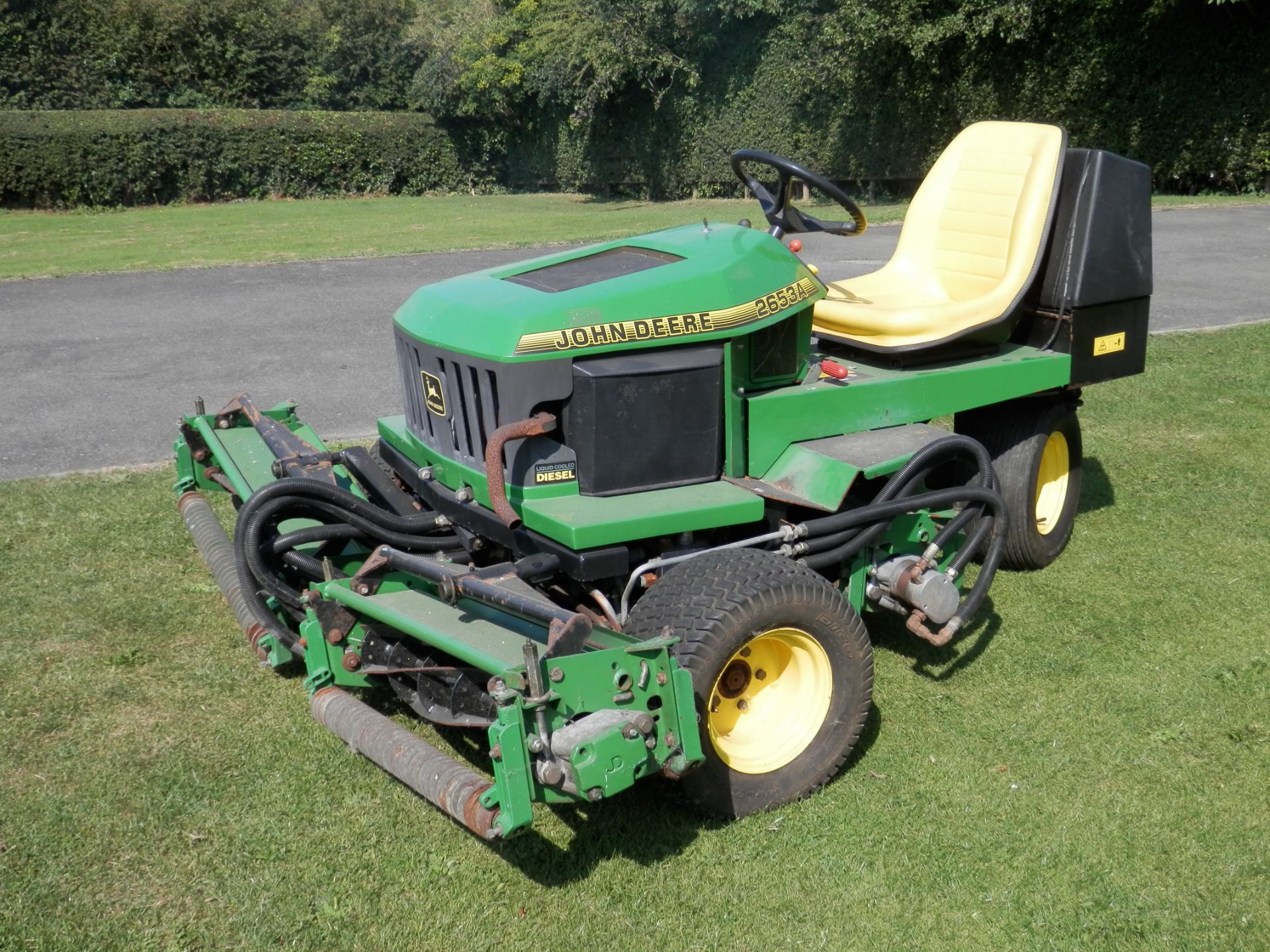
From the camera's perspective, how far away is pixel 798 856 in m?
3.17

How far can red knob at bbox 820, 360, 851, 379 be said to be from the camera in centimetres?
409

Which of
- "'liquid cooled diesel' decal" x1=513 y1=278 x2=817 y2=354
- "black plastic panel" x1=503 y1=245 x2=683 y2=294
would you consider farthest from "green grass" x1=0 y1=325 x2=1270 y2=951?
"black plastic panel" x1=503 y1=245 x2=683 y2=294

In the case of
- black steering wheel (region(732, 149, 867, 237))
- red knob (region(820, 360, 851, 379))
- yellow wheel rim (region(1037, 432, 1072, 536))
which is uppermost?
black steering wheel (region(732, 149, 867, 237))

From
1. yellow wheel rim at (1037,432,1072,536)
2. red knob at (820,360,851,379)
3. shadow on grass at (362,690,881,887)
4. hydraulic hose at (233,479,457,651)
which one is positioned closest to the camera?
shadow on grass at (362,690,881,887)

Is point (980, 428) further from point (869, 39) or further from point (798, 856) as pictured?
point (869, 39)

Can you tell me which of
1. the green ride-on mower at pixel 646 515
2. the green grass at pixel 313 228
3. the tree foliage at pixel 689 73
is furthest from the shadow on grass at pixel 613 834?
the tree foliage at pixel 689 73

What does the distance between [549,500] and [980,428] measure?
2.32 meters

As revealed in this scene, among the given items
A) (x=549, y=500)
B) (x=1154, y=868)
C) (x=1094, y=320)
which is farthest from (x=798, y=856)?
(x=1094, y=320)

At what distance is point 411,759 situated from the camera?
304cm

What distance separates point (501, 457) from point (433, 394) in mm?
523

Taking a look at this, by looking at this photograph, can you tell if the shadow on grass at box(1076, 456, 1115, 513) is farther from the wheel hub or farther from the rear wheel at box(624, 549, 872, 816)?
the wheel hub

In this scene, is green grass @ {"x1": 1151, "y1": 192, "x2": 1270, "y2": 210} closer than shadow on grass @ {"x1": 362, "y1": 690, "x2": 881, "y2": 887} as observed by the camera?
No

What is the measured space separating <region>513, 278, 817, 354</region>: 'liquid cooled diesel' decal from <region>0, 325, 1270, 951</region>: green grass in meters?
1.32

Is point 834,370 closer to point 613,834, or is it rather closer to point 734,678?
point 734,678
